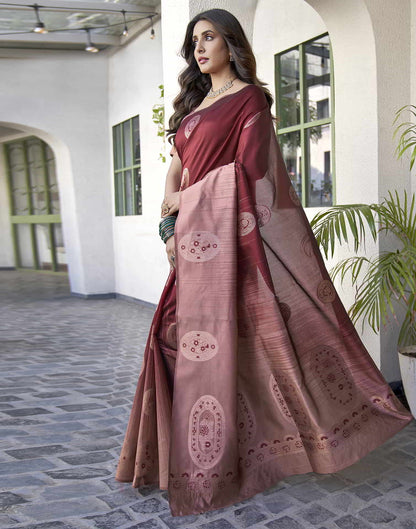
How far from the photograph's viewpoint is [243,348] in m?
2.12

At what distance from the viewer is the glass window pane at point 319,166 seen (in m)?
4.13

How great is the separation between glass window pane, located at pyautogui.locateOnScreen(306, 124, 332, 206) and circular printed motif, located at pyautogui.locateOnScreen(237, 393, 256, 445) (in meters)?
2.36

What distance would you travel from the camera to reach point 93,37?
729 cm

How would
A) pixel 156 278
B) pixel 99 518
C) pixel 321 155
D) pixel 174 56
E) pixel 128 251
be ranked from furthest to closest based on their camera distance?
pixel 128 251 → pixel 156 278 → pixel 321 155 → pixel 174 56 → pixel 99 518

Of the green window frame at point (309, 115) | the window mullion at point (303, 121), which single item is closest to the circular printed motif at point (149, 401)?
the green window frame at point (309, 115)

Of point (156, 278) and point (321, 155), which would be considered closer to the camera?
point (321, 155)

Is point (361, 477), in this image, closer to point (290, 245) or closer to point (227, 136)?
point (290, 245)

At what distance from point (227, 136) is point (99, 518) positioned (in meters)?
1.37

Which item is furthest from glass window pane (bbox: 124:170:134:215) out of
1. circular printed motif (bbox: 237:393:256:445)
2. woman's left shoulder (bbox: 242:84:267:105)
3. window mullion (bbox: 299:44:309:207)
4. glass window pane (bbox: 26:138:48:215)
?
circular printed motif (bbox: 237:393:256:445)

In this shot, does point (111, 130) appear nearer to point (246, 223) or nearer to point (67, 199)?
point (67, 199)

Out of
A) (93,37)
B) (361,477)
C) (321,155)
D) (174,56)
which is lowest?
(361,477)

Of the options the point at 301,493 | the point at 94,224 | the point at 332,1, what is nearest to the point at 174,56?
the point at 332,1

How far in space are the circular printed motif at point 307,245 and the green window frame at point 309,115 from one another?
1.94 meters

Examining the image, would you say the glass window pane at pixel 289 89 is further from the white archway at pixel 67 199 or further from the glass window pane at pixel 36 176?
the glass window pane at pixel 36 176
